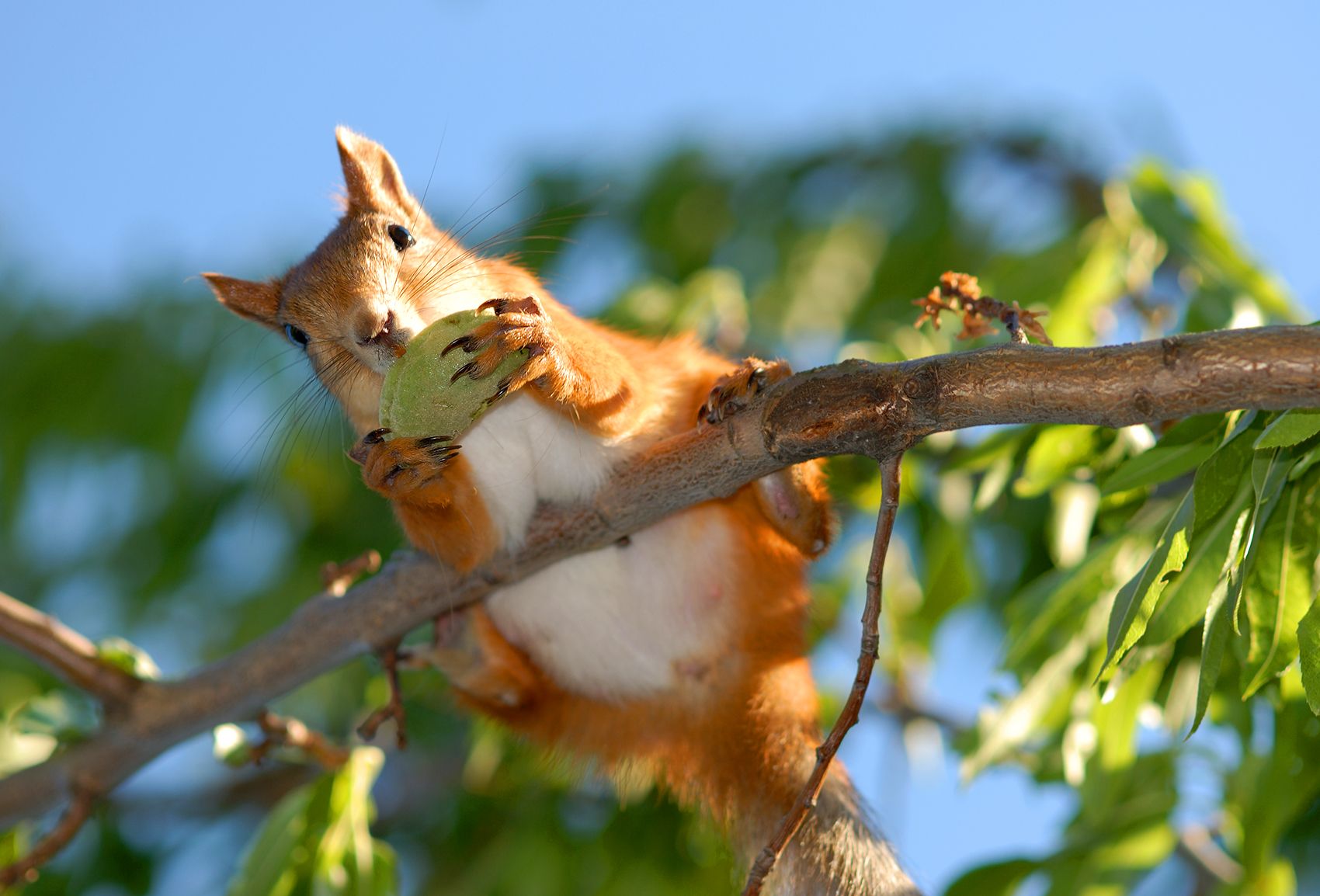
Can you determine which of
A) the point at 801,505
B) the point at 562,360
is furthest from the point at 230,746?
the point at 801,505

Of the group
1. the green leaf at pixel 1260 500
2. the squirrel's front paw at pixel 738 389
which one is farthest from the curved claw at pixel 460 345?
the green leaf at pixel 1260 500

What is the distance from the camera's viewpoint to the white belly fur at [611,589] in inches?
95.1

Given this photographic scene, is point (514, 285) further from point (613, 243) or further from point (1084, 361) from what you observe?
point (613, 243)

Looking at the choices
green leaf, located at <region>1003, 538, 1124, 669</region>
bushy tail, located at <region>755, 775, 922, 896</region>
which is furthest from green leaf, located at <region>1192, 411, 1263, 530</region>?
bushy tail, located at <region>755, 775, 922, 896</region>

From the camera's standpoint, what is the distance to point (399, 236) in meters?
2.43

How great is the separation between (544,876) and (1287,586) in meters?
2.00

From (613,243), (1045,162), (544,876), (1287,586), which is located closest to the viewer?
(1287,586)

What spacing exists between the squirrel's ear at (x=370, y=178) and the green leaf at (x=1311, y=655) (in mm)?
1870

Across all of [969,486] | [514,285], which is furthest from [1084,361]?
[969,486]

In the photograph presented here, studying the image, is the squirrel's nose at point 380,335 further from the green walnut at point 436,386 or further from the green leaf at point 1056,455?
the green leaf at point 1056,455

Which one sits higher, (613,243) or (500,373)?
(500,373)

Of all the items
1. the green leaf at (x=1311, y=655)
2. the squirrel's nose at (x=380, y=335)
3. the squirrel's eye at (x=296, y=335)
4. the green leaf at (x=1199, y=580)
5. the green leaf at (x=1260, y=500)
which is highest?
the squirrel's nose at (x=380, y=335)

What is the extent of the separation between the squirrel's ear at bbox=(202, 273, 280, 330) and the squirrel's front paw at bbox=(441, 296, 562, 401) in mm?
792

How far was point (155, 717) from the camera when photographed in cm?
250
